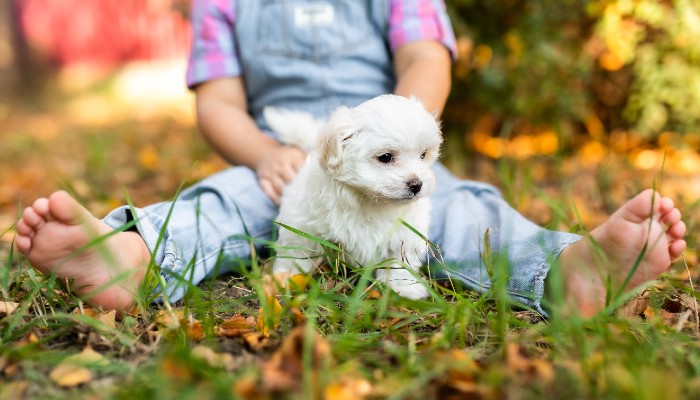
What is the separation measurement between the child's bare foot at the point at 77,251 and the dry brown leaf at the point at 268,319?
1.17 feet

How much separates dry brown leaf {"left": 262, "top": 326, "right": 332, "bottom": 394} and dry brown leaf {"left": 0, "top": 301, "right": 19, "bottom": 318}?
2.80 feet

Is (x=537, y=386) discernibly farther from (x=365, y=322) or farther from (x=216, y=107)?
(x=216, y=107)

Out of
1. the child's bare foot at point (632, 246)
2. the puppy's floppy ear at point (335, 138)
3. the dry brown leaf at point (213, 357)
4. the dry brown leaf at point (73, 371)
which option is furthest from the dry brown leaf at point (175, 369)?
the child's bare foot at point (632, 246)

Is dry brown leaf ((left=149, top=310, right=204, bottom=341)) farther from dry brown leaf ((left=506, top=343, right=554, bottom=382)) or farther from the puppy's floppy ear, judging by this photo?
dry brown leaf ((left=506, top=343, right=554, bottom=382))

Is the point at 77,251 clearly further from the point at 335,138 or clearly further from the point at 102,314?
the point at 335,138

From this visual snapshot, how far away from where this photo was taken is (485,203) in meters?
2.36

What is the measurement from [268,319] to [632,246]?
1.02 metres

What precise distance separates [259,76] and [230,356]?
157cm

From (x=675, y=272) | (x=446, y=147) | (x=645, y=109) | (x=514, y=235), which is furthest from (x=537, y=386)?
(x=645, y=109)

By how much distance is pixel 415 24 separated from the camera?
104 inches

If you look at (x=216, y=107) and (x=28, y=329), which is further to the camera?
(x=216, y=107)

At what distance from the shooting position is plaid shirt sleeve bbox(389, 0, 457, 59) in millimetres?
2639

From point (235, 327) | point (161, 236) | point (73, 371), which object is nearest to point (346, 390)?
point (235, 327)

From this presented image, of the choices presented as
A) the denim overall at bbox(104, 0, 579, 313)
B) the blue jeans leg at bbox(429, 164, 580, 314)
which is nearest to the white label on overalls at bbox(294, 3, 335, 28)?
the denim overall at bbox(104, 0, 579, 313)
